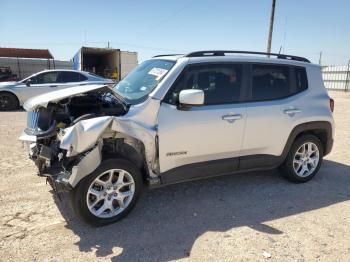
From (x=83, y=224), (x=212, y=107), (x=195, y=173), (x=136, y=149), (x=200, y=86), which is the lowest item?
(x=83, y=224)

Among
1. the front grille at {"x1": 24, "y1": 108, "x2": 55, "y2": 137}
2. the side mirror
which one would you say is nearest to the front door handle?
the side mirror

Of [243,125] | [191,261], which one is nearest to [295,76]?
[243,125]

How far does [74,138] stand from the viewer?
328cm

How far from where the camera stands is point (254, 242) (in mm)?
3422

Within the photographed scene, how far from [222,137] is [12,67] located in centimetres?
2568

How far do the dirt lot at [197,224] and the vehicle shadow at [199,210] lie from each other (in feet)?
0.04

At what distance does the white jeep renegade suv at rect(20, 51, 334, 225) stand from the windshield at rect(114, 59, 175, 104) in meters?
0.02

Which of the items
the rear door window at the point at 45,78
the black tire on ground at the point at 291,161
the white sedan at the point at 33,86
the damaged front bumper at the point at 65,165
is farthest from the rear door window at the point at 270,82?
the rear door window at the point at 45,78

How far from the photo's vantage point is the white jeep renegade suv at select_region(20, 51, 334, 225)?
354cm

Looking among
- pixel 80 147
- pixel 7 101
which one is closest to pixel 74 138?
pixel 80 147

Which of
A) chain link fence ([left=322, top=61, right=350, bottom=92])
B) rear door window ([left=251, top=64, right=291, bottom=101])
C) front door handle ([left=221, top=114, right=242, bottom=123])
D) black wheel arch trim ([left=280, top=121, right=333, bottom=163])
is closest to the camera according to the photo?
front door handle ([left=221, top=114, right=242, bottom=123])

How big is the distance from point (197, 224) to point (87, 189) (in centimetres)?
131

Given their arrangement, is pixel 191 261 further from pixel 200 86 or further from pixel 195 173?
pixel 200 86

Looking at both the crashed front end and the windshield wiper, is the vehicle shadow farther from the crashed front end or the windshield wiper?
the windshield wiper
